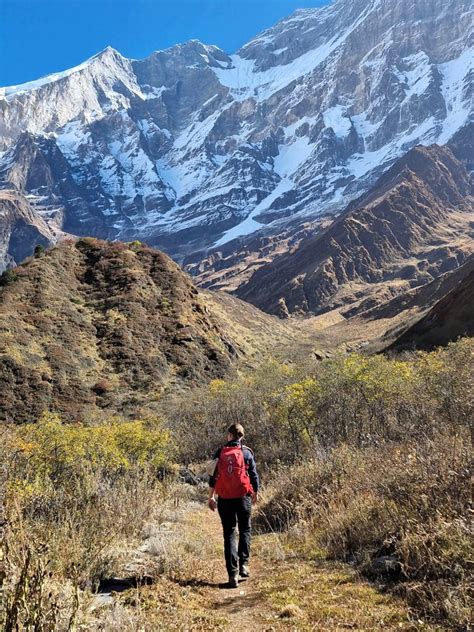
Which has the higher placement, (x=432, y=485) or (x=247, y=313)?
(x=247, y=313)

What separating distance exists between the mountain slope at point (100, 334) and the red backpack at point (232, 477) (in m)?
27.0

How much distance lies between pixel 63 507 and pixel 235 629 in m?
3.12

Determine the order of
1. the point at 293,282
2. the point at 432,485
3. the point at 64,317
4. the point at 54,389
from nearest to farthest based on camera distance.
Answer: the point at 432,485 < the point at 54,389 < the point at 64,317 < the point at 293,282

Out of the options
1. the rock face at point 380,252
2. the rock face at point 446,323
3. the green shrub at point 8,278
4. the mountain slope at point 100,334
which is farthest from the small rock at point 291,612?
the rock face at point 380,252

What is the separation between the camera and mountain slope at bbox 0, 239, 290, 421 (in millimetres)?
35219

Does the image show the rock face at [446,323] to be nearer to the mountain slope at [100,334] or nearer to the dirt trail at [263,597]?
the mountain slope at [100,334]

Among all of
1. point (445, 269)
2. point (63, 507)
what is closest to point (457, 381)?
point (63, 507)

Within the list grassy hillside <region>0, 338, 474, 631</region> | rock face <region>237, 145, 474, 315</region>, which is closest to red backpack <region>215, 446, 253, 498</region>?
grassy hillside <region>0, 338, 474, 631</region>

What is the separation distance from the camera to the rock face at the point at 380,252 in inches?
5477

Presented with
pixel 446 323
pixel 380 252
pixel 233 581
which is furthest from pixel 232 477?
pixel 380 252

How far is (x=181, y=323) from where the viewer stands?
48.0 m

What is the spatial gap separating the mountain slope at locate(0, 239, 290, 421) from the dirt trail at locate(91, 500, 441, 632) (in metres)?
26.6

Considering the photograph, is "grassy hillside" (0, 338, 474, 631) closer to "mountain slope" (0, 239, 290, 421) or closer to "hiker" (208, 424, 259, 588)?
"hiker" (208, 424, 259, 588)

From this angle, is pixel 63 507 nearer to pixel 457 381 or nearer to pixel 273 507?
pixel 273 507
